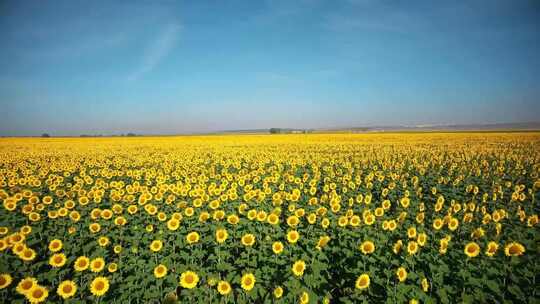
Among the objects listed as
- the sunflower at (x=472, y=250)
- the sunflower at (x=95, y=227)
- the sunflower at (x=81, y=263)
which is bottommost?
the sunflower at (x=81, y=263)

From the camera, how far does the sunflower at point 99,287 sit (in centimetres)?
358

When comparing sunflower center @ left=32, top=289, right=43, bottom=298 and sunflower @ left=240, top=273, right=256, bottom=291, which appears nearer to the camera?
sunflower center @ left=32, top=289, right=43, bottom=298

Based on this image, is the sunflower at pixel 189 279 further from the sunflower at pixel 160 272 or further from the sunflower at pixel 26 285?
the sunflower at pixel 26 285

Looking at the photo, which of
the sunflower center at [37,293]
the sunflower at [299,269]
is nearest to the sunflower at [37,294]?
the sunflower center at [37,293]

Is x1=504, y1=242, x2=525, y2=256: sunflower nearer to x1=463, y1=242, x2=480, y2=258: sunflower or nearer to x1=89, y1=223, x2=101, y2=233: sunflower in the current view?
x1=463, y1=242, x2=480, y2=258: sunflower

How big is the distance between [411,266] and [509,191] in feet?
22.9

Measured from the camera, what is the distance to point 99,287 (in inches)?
144

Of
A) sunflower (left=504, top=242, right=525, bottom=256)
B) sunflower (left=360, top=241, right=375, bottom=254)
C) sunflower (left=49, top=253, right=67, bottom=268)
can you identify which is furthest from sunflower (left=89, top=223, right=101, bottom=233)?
→ sunflower (left=504, top=242, right=525, bottom=256)

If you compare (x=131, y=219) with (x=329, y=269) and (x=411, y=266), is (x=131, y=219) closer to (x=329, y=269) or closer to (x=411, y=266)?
(x=329, y=269)

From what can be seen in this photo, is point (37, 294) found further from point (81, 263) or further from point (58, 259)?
point (58, 259)

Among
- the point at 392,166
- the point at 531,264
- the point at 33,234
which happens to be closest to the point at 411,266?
the point at 531,264

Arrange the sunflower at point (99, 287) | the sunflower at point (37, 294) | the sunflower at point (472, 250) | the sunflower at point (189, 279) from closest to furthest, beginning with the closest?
1. the sunflower at point (37, 294)
2. the sunflower at point (99, 287)
3. the sunflower at point (189, 279)
4. the sunflower at point (472, 250)

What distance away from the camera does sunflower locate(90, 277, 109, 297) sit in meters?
3.58

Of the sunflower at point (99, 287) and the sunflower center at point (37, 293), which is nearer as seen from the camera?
the sunflower center at point (37, 293)
